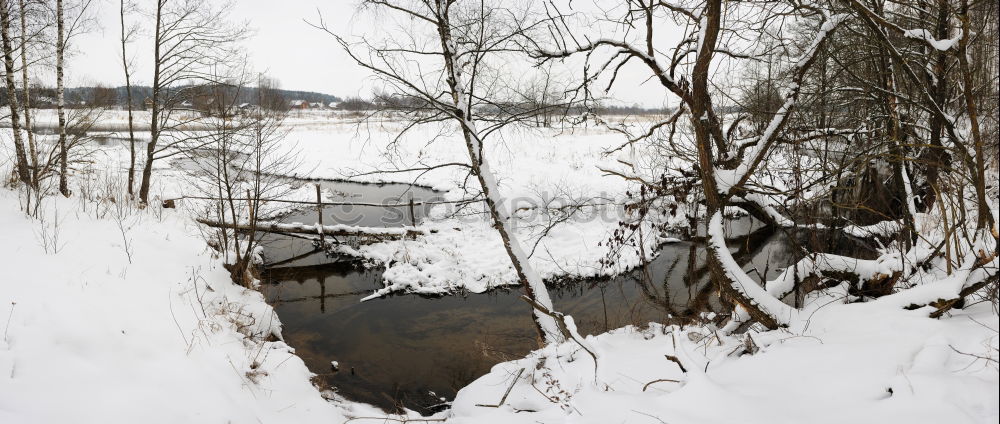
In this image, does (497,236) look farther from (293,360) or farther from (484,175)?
(293,360)

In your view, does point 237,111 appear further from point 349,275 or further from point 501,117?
point 501,117

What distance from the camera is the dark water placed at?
6.79 metres

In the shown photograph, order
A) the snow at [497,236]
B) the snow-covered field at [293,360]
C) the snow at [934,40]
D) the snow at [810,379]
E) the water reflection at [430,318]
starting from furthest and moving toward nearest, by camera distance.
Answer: the snow at [497,236]
the water reflection at [430,318]
the snow at [934,40]
the snow-covered field at [293,360]
the snow at [810,379]

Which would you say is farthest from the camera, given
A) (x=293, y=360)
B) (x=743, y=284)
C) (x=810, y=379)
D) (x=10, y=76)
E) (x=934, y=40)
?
(x=10, y=76)

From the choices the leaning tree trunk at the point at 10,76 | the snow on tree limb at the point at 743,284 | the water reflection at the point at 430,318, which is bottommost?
the water reflection at the point at 430,318

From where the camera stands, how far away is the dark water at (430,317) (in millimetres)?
6793

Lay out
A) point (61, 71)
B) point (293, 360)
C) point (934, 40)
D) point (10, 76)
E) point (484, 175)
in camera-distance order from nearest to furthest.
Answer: point (934, 40) < point (293, 360) < point (484, 175) < point (10, 76) < point (61, 71)

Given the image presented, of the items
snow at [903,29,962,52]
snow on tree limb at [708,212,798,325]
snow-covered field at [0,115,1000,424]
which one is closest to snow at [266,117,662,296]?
snow on tree limb at [708,212,798,325]

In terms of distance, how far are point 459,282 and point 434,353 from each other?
2.63 meters

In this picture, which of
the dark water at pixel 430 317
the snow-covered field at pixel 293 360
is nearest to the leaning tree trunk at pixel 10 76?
the snow-covered field at pixel 293 360

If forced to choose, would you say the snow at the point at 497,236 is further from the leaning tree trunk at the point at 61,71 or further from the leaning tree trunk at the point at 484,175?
the leaning tree trunk at the point at 61,71

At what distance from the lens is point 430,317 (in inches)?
342

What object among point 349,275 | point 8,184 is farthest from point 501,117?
point 8,184

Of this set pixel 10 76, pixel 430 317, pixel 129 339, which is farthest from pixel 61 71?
pixel 430 317
